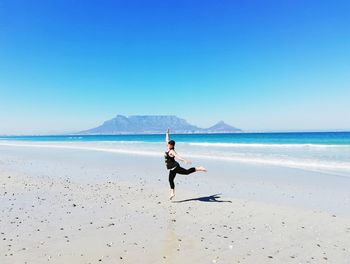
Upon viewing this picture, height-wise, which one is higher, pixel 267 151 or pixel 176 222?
pixel 267 151

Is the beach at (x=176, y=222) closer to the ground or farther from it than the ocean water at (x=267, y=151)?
closer to the ground

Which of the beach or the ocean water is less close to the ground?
the ocean water

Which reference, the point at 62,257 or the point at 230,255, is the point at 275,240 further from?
the point at 62,257

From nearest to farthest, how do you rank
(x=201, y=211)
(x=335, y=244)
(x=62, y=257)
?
(x=62, y=257), (x=335, y=244), (x=201, y=211)

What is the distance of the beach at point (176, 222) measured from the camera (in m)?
5.26

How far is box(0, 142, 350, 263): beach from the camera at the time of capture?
5258 millimetres

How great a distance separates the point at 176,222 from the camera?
722cm

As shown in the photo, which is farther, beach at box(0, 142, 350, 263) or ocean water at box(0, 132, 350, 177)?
ocean water at box(0, 132, 350, 177)

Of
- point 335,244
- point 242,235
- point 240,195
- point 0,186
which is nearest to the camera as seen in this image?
point 335,244

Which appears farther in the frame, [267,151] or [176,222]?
[267,151]

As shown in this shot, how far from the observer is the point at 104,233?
6340 mm

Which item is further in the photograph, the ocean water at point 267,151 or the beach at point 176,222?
the ocean water at point 267,151

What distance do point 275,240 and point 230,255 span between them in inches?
48.9

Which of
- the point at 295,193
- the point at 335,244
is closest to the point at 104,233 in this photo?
the point at 335,244
